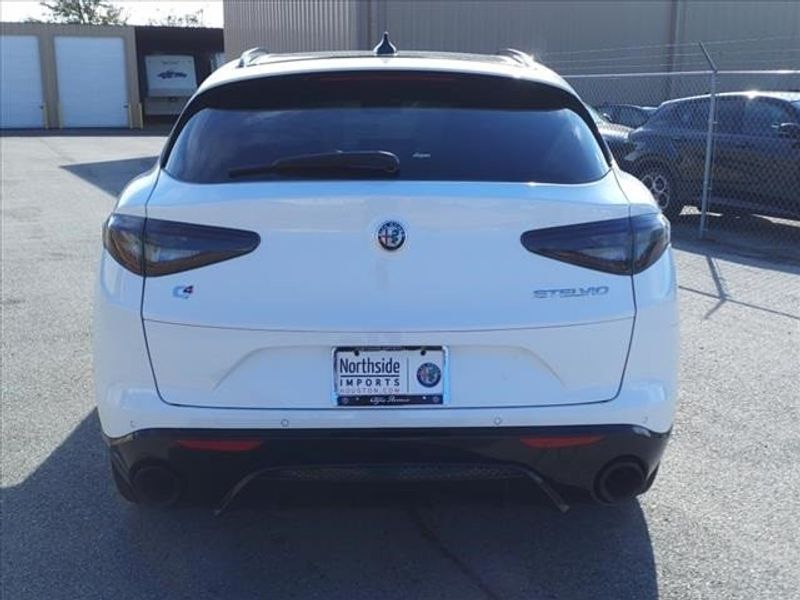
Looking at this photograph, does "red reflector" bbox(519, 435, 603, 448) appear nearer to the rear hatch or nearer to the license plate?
the rear hatch

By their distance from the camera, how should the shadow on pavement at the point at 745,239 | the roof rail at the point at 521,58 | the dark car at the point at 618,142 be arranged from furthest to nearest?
1. the dark car at the point at 618,142
2. the shadow on pavement at the point at 745,239
3. the roof rail at the point at 521,58

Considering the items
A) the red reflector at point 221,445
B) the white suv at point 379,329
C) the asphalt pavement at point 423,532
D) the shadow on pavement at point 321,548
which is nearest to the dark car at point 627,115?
the asphalt pavement at point 423,532

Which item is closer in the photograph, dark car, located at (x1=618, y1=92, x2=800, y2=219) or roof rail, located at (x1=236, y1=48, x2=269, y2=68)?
roof rail, located at (x1=236, y1=48, x2=269, y2=68)

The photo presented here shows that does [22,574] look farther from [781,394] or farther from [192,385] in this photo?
[781,394]

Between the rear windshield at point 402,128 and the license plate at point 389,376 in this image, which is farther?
the rear windshield at point 402,128

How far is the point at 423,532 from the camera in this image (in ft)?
12.0

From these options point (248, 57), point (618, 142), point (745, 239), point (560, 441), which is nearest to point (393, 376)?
point (560, 441)

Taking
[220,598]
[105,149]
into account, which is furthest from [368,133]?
[105,149]

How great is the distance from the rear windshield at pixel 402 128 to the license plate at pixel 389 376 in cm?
58

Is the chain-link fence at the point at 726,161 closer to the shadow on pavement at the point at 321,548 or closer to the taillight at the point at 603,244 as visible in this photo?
the shadow on pavement at the point at 321,548

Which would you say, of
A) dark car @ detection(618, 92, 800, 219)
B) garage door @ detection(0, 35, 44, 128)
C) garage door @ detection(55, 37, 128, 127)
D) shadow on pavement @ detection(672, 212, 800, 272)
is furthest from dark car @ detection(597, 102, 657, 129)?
garage door @ detection(0, 35, 44, 128)

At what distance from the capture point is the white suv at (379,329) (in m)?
2.84

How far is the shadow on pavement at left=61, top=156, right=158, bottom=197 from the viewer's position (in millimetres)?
17328

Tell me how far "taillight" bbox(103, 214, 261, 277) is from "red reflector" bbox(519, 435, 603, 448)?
1.07 metres
